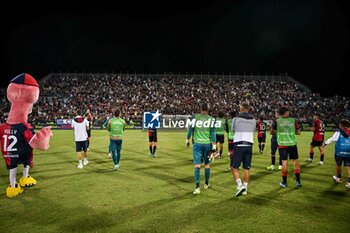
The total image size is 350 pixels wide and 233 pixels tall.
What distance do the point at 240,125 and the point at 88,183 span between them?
535 centimetres

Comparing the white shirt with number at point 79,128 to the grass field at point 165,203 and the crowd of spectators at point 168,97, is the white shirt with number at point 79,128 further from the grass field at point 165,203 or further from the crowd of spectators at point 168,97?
the crowd of spectators at point 168,97

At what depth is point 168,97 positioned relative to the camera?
46031 mm

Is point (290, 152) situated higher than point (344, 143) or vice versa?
point (344, 143)

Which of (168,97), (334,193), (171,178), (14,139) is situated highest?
(168,97)

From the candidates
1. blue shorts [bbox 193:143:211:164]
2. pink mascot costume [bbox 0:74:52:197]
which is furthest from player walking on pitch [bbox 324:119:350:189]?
pink mascot costume [bbox 0:74:52:197]

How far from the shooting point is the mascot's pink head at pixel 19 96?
7.04m

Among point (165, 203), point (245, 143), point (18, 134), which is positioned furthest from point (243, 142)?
point (18, 134)

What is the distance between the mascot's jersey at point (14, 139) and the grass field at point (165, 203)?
1254 mm

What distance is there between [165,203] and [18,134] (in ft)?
14.7

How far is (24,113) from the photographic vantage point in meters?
7.24

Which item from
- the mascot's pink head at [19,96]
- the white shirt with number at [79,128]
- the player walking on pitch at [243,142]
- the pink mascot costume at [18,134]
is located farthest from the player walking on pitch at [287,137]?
the white shirt with number at [79,128]

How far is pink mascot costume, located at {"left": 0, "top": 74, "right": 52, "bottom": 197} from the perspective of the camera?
6.91 m

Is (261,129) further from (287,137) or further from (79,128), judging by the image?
(79,128)

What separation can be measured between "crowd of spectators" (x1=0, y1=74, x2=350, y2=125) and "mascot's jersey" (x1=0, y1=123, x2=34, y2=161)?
28.9 metres
